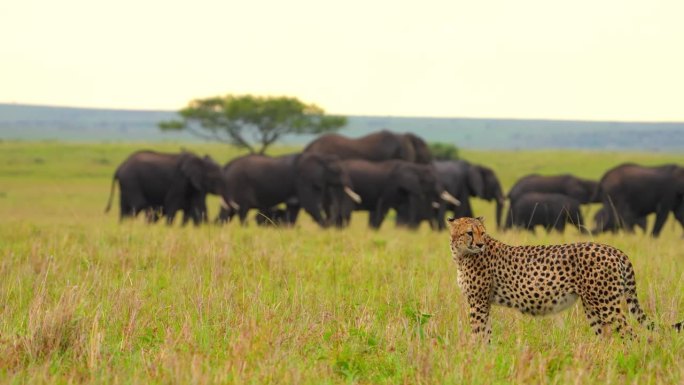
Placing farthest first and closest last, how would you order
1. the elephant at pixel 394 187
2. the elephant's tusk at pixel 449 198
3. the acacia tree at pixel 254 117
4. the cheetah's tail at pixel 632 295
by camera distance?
the acacia tree at pixel 254 117
the elephant's tusk at pixel 449 198
the elephant at pixel 394 187
the cheetah's tail at pixel 632 295

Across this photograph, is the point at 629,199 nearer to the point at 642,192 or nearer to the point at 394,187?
the point at 642,192

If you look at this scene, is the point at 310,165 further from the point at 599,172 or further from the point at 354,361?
the point at 599,172

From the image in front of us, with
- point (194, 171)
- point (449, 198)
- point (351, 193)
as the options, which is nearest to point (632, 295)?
point (194, 171)

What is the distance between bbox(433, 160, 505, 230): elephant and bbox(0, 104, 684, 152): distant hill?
124485mm

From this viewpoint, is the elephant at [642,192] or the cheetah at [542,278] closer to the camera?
the cheetah at [542,278]

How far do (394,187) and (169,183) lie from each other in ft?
17.6

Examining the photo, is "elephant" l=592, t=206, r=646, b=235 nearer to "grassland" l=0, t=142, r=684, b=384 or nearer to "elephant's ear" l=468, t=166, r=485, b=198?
"elephant's ear" l=468, t=166, r=485, b=198

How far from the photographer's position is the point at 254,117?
6406 centimetres

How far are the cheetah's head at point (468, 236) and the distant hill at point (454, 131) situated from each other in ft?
487

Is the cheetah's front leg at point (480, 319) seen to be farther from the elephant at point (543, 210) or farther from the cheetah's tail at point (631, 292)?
the elephant at point (543, 210)

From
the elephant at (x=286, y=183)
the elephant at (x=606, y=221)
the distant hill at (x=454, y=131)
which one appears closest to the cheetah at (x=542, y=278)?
the elephant at (x=606, y=221)

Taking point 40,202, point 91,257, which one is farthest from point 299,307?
point 40,202

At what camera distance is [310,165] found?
2541 cm

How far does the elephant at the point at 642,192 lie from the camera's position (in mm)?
25047
